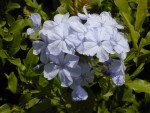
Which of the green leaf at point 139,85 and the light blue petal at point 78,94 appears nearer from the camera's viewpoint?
the light blue petal at point 78,94

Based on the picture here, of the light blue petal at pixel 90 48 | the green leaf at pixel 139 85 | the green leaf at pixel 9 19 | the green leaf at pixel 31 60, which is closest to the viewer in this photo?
the light blue petal at pixel 90 48

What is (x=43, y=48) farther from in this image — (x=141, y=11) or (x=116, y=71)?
(x=141, y=11)

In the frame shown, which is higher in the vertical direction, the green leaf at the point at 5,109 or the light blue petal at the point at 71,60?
the light blue petal at the point at 71,60

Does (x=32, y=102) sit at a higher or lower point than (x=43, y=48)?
lower

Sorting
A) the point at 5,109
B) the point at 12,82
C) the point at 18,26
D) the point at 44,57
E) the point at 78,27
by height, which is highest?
the point at 78,27

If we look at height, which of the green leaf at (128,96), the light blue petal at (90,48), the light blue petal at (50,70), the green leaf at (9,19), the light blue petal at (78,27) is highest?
the light blue petal at (78,27)

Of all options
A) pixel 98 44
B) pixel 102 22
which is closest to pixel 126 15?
pixel 102 22

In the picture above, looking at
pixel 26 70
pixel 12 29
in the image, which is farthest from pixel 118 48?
pixel 12 29

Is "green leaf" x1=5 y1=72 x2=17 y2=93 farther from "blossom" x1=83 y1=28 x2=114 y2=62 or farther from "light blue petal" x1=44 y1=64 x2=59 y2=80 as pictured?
"blossom" x1=83 y1=28 x2=114 y2=62

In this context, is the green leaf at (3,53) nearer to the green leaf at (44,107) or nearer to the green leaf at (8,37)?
the green leaf at (8,37)

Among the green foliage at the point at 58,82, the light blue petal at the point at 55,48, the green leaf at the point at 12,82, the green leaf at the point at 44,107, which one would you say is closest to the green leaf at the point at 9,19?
the green foliage at the point at 58,82
